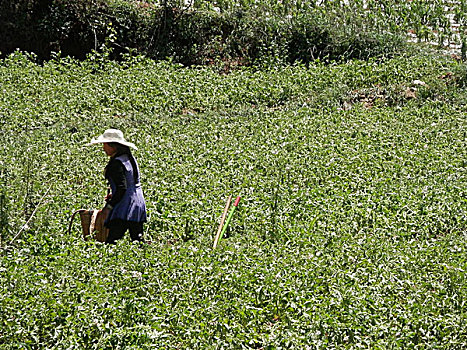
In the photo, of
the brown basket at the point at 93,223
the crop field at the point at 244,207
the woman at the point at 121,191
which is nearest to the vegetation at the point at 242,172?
the crop field at the point at 244,207

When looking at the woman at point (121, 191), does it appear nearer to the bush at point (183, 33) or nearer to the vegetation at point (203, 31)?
the bush at point (183, 33)

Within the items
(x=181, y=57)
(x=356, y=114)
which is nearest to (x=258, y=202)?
(x=356, y=114)

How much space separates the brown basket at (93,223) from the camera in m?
7.08

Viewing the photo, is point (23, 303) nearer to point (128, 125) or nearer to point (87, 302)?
point (87, 302)

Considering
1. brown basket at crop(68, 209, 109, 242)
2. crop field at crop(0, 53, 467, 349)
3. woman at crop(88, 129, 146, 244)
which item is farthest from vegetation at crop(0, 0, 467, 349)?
woman at crop(88, 129, 146, 244)

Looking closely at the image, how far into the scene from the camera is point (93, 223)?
7.10m

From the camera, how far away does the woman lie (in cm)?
702

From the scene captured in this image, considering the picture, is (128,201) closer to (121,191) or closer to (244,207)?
(121,191)

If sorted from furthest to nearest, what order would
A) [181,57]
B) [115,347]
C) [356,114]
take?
Result: [181,57] < [356,114] < [115,347]

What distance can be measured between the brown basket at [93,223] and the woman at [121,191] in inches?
2.1

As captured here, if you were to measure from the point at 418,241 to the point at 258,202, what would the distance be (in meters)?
1.94

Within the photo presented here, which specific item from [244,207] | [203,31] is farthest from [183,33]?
[244,207]

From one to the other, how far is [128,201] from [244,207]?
1.64 meters

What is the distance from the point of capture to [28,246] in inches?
257
